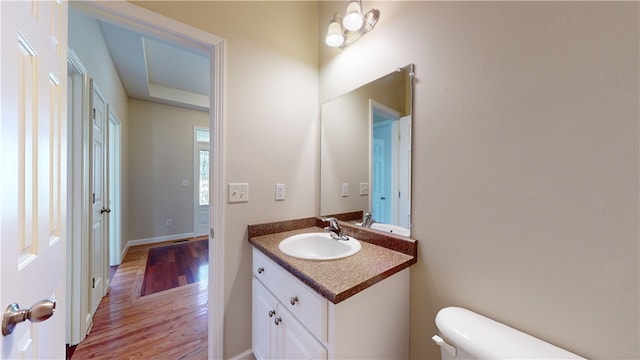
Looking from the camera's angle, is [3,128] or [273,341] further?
[273,341]

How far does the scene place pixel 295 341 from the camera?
3.23 ft

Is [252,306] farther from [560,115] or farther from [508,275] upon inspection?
[560,115]

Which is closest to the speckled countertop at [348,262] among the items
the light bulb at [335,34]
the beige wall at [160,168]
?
the light bulb at [335,34]

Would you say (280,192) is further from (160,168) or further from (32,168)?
(160,168)

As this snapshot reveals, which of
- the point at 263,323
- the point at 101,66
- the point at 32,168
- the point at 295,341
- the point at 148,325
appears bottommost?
the point at 148,325

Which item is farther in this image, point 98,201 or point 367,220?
point 98,201

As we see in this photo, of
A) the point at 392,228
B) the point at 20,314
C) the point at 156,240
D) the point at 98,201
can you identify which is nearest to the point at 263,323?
the point at 392,228

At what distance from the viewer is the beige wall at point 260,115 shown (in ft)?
4.56

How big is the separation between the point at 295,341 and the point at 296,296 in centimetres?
19

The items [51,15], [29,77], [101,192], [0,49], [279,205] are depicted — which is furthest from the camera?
[101,192]

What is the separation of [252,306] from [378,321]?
0.82 metres

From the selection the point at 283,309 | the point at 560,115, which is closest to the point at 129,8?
the point at 283,309

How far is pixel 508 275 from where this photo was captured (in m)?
0.84

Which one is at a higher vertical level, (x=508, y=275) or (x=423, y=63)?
(x=423, y=63)
